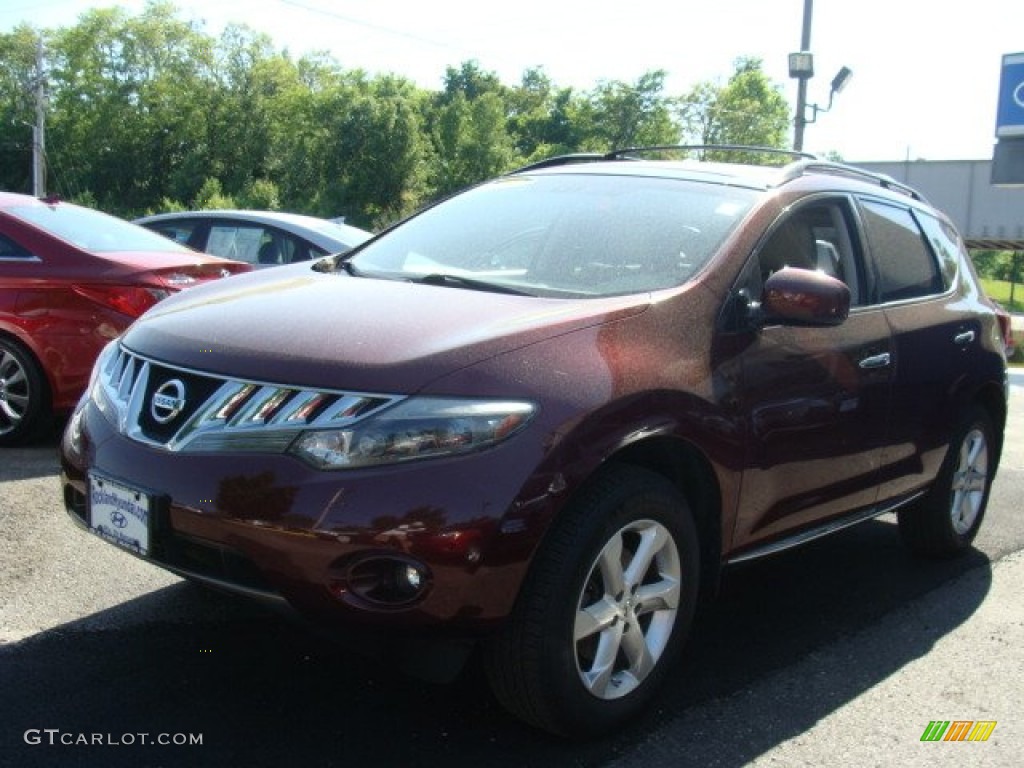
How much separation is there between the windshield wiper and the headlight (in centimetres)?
72

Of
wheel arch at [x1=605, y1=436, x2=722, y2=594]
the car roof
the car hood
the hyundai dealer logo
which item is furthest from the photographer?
the car roof

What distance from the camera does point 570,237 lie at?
3.74m

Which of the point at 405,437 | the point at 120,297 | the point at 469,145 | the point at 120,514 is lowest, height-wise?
the point at 120,514

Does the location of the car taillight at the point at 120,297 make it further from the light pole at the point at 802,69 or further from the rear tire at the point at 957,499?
the light pole at the point at 802,69

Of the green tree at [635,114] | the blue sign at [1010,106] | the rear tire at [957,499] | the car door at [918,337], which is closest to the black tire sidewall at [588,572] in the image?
the car door at [918,337]

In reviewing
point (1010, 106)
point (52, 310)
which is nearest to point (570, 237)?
point (52, 310)

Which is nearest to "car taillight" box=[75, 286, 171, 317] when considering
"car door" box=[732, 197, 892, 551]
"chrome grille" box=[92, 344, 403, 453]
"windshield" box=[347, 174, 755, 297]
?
"windshield" box=[347, 174, 755, 297]

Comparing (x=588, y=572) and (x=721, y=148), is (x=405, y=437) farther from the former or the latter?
(x=721, y=148)

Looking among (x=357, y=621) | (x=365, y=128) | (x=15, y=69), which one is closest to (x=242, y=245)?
(x=357, y=621)

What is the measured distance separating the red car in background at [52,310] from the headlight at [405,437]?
12.2ft

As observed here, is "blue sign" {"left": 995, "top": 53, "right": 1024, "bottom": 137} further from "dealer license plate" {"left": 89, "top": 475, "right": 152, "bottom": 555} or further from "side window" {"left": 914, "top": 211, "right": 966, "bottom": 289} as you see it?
"dealer license plate" {"left": 89, "top": 475, "right": 152, "bottom": 555}

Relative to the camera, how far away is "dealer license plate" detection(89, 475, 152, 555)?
277 centimetres

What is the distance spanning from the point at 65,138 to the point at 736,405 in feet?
258

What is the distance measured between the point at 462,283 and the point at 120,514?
1.20 metres
